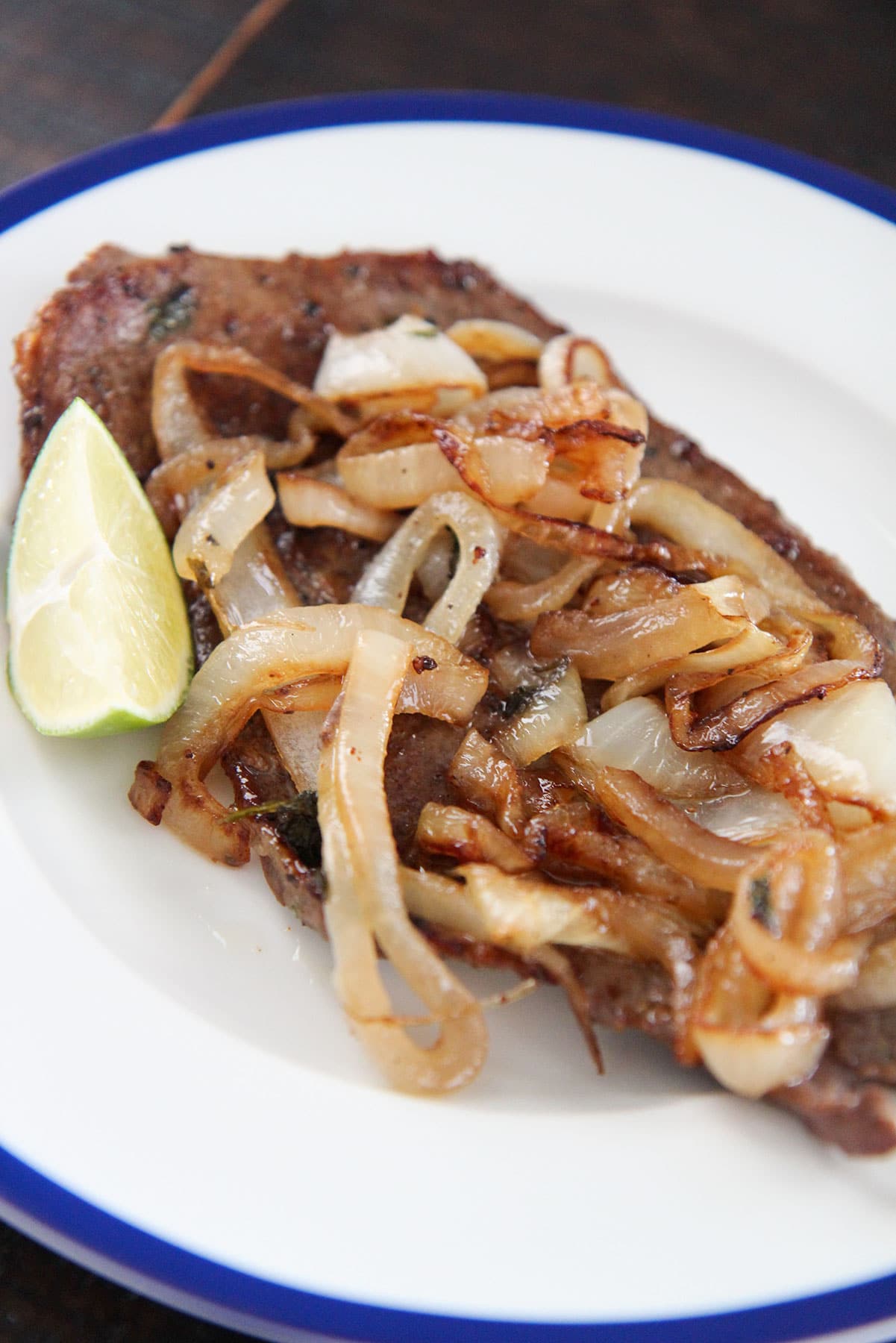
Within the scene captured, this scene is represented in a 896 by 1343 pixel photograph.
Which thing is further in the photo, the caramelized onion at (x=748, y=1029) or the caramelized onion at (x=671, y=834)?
the caramelized onion at (x=671, y=834)

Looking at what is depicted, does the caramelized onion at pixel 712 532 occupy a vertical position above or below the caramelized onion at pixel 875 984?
above

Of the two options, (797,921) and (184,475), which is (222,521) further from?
(797,921)

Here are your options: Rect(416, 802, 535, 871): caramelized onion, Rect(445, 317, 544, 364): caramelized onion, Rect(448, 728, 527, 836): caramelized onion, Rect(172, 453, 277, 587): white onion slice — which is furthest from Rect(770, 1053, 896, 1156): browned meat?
Rect(445, 317, 544, 364): caramelized onion

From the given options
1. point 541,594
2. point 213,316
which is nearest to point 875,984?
point 541,594

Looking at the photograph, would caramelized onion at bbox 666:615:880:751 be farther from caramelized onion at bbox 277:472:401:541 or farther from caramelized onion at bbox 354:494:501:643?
caramelized onion at bbox 277:472:401:541

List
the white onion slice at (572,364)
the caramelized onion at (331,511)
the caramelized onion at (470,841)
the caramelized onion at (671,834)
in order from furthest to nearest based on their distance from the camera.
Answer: the white onion slice at (572,364) < the caramelized onion at (331,511) < the caramelized onion at (470,841) < the caramelized onion at (671,834)

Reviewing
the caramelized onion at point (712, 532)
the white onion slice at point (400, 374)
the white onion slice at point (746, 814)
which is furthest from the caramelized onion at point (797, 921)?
the white onion slice at point (400, 374)

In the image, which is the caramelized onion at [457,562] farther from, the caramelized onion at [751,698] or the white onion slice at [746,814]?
the white onion slice at [746,814]
